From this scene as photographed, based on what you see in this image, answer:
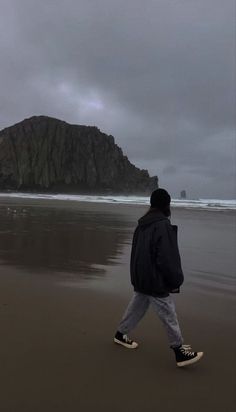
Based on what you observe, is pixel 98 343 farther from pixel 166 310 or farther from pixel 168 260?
pixel 168 260

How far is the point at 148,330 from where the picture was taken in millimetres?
5223

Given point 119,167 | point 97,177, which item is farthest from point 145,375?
point 119,167

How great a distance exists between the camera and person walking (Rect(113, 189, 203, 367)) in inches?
167

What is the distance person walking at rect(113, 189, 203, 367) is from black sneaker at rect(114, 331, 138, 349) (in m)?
0.52

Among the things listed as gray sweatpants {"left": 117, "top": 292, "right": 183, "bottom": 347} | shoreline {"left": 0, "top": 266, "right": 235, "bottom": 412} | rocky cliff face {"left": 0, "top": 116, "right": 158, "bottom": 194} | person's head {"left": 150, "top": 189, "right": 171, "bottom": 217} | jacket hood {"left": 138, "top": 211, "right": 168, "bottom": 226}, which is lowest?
shoreline {"left": 0, "top": 266, "right": 235, "bottom": 412}

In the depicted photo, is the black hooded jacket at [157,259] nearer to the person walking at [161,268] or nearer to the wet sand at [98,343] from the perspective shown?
the person walking at [161,268]

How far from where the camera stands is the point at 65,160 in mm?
117875

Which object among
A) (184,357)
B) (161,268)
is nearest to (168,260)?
(161,268)

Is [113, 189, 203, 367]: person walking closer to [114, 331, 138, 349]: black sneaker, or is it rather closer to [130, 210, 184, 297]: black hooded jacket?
[130, 210, 184, 297]: black hooded jacket

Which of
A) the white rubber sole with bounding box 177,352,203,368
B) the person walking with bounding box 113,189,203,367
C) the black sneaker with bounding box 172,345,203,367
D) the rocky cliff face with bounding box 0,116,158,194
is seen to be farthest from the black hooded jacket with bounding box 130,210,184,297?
the rocky cliff face with bounding box 0,116,158,194

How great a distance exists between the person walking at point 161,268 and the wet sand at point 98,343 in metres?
0.29

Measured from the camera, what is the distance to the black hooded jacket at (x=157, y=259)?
4223 millimetres

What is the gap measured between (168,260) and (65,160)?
379 ft

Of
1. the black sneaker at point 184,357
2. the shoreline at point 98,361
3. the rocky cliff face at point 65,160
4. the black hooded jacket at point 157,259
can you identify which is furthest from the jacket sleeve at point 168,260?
the rocky cliff face at point 65,160
